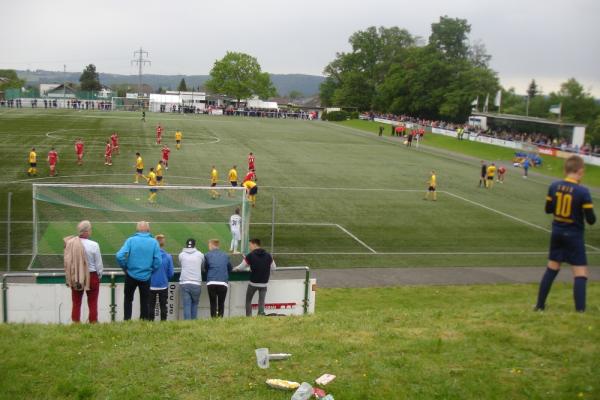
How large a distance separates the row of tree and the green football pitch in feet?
104

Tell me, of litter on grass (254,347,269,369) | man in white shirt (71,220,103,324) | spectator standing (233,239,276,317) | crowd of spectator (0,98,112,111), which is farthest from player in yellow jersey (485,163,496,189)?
crowd of spectator (0,98,112,111)

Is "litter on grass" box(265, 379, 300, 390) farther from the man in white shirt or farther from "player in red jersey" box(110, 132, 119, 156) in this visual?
"player in red jersey" box(110, 132, 119, 156)

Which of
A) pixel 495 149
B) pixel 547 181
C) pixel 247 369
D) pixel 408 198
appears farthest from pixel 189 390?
pixel 495 149

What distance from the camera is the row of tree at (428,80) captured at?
3344 inches

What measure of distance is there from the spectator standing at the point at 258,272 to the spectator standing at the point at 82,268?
2833 mm

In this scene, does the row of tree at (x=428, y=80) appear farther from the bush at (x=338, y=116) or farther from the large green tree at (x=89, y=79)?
the large green tree at (x=89, y=79)

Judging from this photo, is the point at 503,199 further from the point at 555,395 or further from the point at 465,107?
the point at 465,107

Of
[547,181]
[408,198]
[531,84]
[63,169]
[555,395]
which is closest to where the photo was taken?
[555,395]

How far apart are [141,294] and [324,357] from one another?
4300 millimetres

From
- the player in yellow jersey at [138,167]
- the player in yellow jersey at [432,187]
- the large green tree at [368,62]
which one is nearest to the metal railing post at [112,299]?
the player in yellow jersey at [138,167]

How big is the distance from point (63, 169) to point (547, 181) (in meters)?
31.6

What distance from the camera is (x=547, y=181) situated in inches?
1642

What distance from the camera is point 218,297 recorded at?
10977 millimetres

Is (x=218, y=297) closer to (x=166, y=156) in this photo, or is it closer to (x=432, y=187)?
(x=432, y=187)
